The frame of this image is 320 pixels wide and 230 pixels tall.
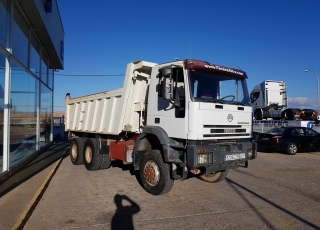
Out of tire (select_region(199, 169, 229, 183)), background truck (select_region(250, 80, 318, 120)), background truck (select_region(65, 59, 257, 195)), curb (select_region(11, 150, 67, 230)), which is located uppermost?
background truck (select_region(250, 80, 318, 120))

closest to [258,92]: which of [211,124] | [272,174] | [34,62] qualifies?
[272,174]

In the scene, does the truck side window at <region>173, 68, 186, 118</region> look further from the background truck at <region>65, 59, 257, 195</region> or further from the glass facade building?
the glass facade building

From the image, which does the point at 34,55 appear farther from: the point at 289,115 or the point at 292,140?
the point at 289,115

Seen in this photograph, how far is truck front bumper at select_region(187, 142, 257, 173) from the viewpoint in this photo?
544cm

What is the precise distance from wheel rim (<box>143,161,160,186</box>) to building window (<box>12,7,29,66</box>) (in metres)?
5.15

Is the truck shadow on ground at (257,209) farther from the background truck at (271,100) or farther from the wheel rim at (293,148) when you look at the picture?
the background truck at (271,100)

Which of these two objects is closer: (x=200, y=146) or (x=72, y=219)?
(x=72, y=219)

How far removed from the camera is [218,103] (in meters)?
5.97

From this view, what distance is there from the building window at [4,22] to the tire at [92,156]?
373 cm

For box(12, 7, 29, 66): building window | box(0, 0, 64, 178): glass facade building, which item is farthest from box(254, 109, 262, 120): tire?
box(12, 7, 29, 66): building window

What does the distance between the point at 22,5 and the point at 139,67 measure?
4604 mm

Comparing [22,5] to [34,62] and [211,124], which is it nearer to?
[34,62]

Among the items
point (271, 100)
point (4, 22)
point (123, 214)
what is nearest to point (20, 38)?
point (4, 22)

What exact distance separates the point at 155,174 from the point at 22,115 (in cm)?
563
